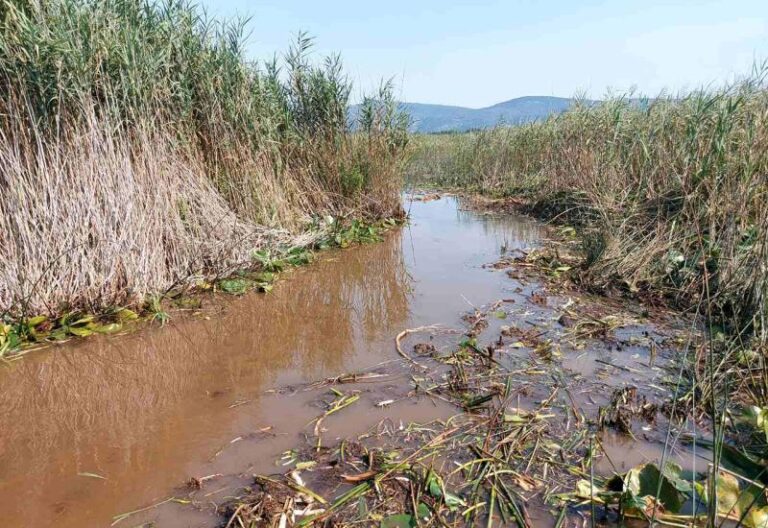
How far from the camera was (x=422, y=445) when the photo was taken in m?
2.77

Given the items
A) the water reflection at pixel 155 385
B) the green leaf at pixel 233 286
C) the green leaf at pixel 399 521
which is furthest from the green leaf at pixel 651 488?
the green leaf at pixel 233 286

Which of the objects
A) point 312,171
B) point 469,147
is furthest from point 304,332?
point 469,147

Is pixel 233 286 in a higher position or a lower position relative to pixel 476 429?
higher

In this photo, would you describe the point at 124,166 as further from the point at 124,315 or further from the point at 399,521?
the point at 399,521

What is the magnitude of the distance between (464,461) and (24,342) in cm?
341

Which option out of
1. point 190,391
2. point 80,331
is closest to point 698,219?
point 190,391

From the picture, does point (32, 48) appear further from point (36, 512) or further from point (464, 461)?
point (464, 461)

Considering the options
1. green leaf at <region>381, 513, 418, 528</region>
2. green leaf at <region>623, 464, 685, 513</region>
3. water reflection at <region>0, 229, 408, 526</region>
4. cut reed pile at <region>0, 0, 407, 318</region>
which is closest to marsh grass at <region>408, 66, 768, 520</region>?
green leaf at <region>623, 464, 685, 513</region>

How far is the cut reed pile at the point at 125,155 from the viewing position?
13.9ft

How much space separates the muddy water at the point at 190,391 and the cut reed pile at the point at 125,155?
0.62m

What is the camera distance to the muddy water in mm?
2502

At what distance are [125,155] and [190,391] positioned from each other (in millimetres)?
2576

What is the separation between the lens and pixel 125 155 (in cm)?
480

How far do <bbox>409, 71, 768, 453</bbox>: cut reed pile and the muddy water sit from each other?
5.07 feet
